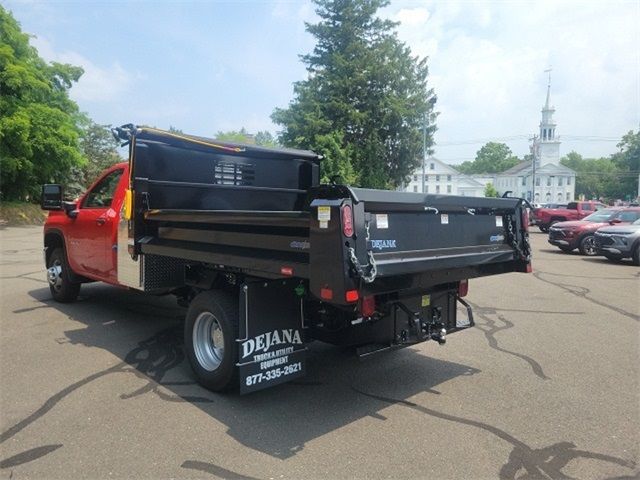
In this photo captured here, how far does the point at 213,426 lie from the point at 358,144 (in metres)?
38.9

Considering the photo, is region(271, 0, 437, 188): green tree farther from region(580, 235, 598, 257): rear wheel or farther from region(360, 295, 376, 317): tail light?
region(360, 295, 376, 317): tail light

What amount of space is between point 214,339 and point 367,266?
6.23ft

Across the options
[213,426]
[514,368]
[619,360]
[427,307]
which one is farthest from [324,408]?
[619,360]

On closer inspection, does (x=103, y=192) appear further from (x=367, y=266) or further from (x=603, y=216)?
(x=603, y=216)

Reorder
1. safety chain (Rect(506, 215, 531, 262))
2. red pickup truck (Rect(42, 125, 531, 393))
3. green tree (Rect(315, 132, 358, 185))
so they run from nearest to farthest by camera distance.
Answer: red pickup truck (Rect(42, 125, 531, 393)) < safety chain (Rect(506, 215, 531, 262)) < green tree (Rect(315, 132, 358, 185))

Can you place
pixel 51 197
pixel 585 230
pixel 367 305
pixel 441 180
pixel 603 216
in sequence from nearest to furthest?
pixel 367 305 < pixel 51 197 < pixel 585 230 < pixel 603 216 < pixel 441 180

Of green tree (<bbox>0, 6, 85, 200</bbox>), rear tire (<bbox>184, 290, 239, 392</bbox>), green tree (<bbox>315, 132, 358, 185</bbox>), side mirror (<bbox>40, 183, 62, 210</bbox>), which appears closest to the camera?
rear tire (<bbox>184, 290, 239, 392</bbox>)

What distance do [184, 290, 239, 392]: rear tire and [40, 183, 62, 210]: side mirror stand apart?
3524 mm

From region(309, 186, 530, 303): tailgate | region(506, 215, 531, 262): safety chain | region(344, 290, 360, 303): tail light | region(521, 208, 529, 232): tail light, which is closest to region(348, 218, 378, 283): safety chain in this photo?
region(309, 186, 530, 303): tailgate

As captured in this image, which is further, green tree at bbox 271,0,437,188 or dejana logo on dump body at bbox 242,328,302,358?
green tree at bbox 271,0,437,188

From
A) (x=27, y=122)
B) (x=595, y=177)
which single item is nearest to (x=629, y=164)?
(x=595, y=177)

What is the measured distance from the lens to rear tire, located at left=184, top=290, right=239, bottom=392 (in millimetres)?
4086

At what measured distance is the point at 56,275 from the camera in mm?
7648

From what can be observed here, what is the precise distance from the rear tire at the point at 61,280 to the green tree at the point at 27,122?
18843 mm
